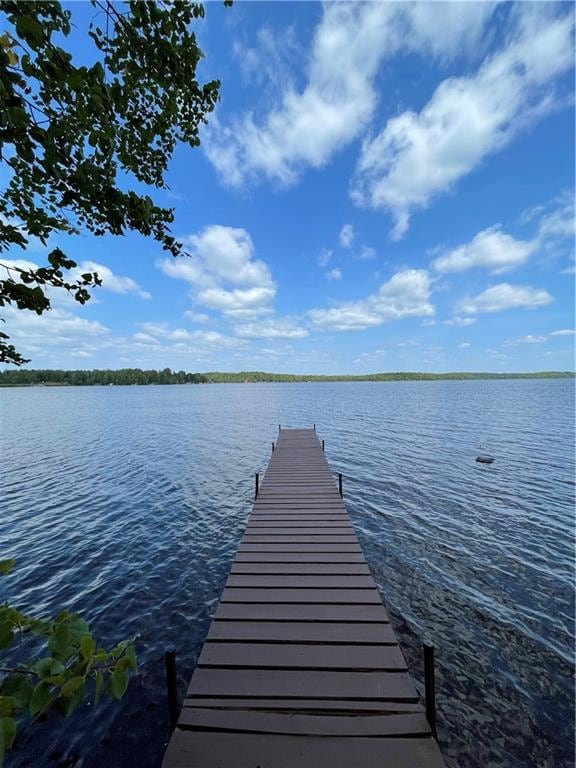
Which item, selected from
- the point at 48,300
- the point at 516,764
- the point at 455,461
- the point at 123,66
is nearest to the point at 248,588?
the point at 516,764

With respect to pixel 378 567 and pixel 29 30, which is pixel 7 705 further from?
pixel 378 567

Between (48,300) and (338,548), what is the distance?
25.0 feet

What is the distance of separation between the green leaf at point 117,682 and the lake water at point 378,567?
5.39m

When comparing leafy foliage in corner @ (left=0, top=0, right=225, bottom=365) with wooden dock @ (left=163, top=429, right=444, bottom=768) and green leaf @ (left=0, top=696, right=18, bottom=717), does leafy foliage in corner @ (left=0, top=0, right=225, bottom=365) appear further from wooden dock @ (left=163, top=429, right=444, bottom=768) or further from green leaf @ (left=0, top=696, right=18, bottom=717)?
wooden dock @ (left=163, top=429, right=444, bottom=768)

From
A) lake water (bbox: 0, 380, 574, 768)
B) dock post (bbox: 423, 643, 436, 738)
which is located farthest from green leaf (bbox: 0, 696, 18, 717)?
lake water (bbox: 0, 380, 574, 768)

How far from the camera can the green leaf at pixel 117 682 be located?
1.44 meters

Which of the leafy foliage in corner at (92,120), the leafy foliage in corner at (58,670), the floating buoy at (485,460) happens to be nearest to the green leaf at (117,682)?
the leafy foliage in corner at (58,670)

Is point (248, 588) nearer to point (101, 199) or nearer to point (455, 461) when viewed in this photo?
point (101, 199)

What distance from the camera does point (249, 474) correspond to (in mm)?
19672

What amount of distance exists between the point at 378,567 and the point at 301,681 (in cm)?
616

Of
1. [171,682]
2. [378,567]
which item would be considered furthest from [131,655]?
[378,567]

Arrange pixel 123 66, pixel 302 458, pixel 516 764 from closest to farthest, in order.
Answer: pixel 123 66, pixel 516 764, pixel 302 458

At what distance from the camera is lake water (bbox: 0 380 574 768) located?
5602 millimetres

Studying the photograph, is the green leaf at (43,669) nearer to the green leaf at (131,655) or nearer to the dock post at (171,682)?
the green leaf at (131,655)
